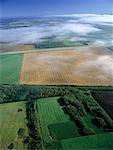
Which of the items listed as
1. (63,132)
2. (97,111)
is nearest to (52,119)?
(63,132)

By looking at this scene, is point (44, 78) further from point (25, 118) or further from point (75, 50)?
point (75, 50)

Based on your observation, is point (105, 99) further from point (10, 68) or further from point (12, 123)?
point (10, 68)

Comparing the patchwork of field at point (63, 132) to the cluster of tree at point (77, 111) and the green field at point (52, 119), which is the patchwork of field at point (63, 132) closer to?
the green field at point (52, 119)

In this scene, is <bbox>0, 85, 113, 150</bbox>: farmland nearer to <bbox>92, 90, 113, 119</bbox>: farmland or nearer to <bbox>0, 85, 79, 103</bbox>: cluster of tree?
<bbox>0, 85, 79, 103</bbox>: cluster of tree

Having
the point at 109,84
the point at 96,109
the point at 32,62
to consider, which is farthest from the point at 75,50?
the point at 96,109

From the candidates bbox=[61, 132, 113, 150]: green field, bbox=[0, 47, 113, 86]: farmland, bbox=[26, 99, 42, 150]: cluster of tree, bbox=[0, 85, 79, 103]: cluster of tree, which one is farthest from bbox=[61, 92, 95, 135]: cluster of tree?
bbox=[0, 47, 113, 86]: farmland

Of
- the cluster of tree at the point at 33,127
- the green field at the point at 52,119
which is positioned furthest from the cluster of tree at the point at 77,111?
the cluster of tree at the point at 33,127
